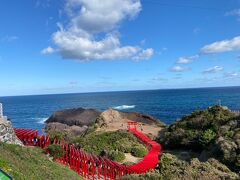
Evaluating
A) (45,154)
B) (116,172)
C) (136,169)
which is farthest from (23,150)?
(136,169)

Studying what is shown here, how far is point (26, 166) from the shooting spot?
1262 cm

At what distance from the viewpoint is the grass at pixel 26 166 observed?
11070mm

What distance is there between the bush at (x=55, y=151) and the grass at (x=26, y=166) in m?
2.22

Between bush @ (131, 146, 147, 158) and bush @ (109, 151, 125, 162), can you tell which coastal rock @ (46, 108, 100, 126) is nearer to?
bush @ (131, 146, 147, 158)

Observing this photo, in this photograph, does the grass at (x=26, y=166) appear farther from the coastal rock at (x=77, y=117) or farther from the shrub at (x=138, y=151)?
the coastal rock at (x=77, y=117)

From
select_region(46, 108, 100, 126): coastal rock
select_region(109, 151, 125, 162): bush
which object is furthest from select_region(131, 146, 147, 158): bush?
select_region(46, 108, 100, 126): coastal rock

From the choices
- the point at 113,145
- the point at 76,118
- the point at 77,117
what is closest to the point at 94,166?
the point at 113,145

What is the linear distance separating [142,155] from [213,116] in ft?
27.8

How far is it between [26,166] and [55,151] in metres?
5.16

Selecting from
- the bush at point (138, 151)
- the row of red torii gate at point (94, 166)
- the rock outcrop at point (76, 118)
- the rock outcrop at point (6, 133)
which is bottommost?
the rock outcrop at point (76, 118)

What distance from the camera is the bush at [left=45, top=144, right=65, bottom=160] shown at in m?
17.8

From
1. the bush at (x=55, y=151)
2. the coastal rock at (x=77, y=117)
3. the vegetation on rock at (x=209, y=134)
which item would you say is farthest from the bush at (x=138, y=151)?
the coastal rock at (x=77, y=117)

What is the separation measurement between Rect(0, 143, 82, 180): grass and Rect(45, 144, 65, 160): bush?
2.22 m

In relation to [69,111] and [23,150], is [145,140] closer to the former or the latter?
[23,150]
